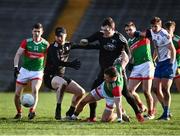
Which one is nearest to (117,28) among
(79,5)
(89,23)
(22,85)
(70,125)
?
(89,23)

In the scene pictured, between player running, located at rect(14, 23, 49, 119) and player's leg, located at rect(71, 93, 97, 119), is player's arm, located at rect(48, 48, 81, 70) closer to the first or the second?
player running, located at rect(14, 23, 49, 119)

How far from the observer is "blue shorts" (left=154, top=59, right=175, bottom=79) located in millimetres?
14087

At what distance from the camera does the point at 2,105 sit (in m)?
18.7

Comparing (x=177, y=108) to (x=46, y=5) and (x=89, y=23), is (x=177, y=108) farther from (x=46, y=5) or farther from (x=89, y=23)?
(x=46, y=5)

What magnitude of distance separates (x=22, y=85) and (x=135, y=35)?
2720 mm

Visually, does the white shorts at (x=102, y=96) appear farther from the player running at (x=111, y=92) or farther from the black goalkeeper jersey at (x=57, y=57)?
the black goalkeeper jersey at (x=57, y=57)

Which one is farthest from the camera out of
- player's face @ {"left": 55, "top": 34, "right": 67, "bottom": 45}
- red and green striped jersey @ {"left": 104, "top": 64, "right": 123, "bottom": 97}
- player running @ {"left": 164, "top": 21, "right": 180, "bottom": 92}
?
player running @ {"left": 164, "top": 21, "right": 180, "bottom": 92}

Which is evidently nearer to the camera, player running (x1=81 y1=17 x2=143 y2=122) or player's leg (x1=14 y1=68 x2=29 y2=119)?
player running (x1=81 y1=17 x2=143 y2=122)

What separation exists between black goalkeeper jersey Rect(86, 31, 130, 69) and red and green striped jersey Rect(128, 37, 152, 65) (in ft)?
3.78

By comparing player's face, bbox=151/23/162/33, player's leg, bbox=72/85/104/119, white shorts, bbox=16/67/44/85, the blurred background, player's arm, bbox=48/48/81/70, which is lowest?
player's leg, bbox=72/85/104/119

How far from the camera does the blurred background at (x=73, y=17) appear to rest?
28812 millimetres

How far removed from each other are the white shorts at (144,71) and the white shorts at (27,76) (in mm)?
2029

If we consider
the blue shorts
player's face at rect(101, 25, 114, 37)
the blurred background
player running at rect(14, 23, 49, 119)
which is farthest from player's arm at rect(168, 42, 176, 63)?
the blurred background

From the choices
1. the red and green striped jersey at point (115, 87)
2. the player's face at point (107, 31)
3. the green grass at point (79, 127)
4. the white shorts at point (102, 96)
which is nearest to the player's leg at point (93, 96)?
the white shorts at point (102, 96)
